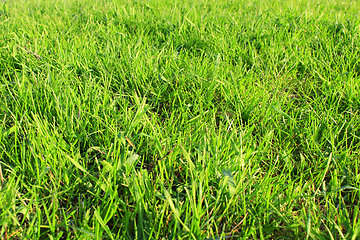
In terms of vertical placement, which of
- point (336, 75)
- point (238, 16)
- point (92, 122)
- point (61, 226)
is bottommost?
point (61, 226)

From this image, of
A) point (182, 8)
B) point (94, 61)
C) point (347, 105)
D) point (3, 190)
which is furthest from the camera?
point (182, 8)

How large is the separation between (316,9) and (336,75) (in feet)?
4.94

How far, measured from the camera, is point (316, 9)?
2824 mm

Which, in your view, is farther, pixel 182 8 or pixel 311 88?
pixel 182 8

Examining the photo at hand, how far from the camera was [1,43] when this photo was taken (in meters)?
1.94

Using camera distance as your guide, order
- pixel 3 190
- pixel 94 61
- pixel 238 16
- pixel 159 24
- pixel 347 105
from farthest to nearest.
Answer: pixel 238 16
pixel 159 24
pixel 94 61
pixel 347 105
pixel 3 190

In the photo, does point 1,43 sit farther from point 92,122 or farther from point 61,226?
point 61,226

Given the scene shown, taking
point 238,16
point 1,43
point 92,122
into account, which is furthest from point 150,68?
point 238,16

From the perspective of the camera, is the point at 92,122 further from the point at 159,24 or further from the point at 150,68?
the point at 159,24

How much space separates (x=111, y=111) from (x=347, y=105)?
1397mm

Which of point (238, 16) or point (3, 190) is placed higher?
point (238, 16)

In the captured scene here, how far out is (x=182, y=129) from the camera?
Answer: 1.35 m

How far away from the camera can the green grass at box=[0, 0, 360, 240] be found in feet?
3.18

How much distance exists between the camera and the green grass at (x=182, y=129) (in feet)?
3.18
